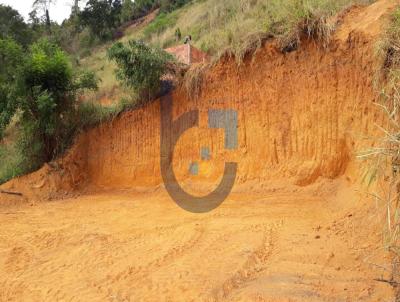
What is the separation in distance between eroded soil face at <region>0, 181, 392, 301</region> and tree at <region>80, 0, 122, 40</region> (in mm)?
22164

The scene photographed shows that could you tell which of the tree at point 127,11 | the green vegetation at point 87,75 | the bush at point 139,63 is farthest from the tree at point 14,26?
the bush at point 139,63

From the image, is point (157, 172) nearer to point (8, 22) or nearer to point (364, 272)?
point (364, 272)

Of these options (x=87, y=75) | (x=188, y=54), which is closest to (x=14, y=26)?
(x=87, y=75)

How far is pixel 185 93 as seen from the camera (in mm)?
9398

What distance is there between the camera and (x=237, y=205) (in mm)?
7547

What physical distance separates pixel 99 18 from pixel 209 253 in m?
25.5

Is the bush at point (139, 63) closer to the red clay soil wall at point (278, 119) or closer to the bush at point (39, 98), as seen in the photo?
the red clay soil wall at point (278, 119)

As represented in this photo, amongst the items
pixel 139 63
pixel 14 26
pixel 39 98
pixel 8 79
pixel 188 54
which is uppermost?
pixel 14 26

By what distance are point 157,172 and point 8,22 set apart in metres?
17.8

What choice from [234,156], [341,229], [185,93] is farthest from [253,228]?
[185,93]

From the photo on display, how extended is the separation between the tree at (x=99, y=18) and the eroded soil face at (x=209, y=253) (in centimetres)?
2216

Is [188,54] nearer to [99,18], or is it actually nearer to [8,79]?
[8,79]

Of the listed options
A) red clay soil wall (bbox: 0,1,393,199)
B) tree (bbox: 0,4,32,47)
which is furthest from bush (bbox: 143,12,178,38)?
red clay soil wall (bbox: 0,1,393,199)

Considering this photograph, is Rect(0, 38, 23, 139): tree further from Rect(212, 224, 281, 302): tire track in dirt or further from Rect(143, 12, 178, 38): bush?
Rect(143, 12, 178, 38): bush
